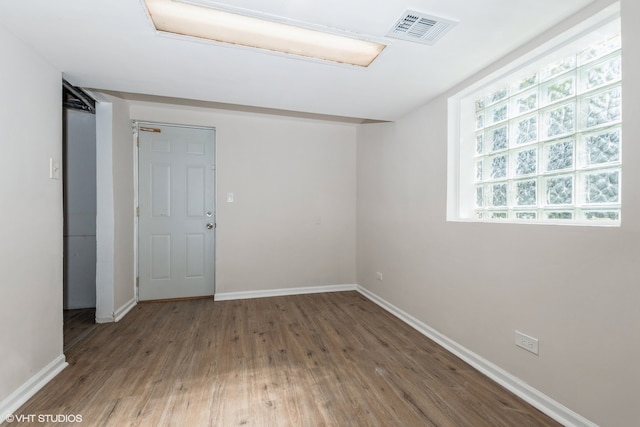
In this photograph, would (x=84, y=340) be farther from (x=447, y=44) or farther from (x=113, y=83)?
(x=447, y=44)

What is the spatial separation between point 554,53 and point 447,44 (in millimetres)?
625

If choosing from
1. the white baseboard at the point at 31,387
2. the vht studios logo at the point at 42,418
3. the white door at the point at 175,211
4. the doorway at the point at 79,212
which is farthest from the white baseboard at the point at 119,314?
the vht studios logo at the point at 42,418

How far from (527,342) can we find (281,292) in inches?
111

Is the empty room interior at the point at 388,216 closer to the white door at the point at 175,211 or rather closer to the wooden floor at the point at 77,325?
the wooden floor at the point at 77,325

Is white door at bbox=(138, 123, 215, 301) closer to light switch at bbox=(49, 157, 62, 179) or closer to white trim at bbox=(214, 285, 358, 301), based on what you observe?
white trim at bbox=(214, 285, 358, 301)

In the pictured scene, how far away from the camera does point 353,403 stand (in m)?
1.70

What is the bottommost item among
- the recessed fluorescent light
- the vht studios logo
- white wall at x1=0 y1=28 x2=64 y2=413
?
the vht studios logo

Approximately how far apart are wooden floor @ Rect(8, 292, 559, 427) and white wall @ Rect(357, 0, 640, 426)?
0.28 m

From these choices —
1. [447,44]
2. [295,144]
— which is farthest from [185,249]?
[447,44]

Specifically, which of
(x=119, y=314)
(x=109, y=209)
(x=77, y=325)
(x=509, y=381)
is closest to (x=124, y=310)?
(x=119, y=314)

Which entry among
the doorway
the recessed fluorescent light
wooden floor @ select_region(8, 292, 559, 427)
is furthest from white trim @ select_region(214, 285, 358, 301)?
the recessed fluorescent light

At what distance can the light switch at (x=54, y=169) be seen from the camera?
6.50 feet

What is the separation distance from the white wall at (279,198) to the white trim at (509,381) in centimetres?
163

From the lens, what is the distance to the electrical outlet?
1715 mm
